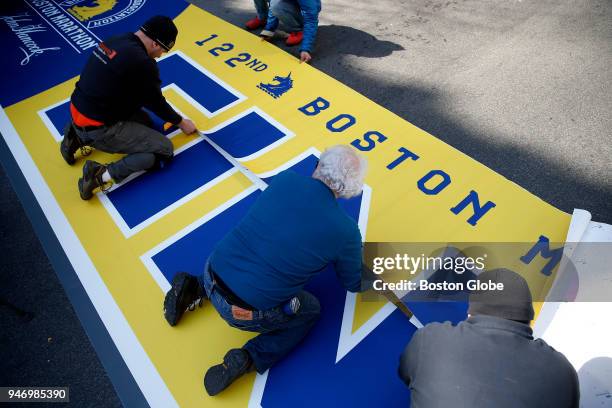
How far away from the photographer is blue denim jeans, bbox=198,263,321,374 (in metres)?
1.79

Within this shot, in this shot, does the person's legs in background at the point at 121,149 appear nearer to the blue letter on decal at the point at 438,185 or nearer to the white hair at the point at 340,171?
the white hair at the point at 340,171

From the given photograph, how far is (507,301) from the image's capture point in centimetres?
131

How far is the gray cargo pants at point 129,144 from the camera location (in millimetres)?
2676

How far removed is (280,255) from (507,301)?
84cm

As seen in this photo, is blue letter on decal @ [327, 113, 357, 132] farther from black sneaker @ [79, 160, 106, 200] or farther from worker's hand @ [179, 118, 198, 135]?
black sneaker @ [79, 160, 106, 200]

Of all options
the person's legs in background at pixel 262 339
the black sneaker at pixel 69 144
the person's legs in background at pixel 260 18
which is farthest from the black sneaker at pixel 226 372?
the person's legs in background at pixel 260 18

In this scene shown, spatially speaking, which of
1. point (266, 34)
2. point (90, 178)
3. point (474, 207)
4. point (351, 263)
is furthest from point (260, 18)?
point (351, 263)

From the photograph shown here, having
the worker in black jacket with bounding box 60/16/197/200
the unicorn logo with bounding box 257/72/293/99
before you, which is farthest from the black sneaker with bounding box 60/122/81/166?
the unicorn logo with bounding box 257/72/293/99

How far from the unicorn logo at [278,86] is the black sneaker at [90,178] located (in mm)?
1515

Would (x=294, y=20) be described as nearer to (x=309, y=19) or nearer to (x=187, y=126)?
(x=309, y=19)

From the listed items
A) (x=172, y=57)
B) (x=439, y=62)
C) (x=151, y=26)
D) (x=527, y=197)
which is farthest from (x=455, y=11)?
(x=151, y=26)

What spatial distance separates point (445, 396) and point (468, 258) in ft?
3.88

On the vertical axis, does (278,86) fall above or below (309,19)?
below

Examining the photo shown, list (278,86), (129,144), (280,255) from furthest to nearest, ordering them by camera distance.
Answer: (278,86), (129,144), (280,255)
